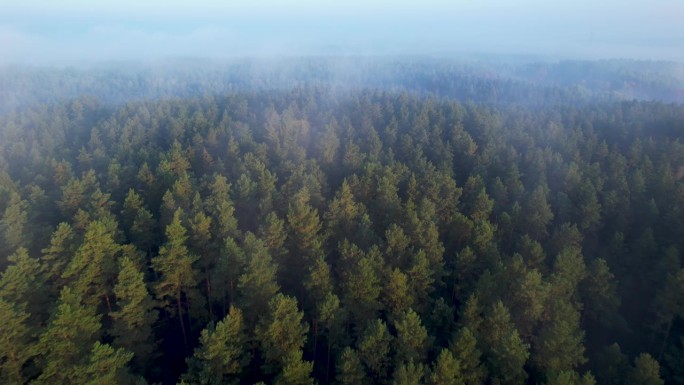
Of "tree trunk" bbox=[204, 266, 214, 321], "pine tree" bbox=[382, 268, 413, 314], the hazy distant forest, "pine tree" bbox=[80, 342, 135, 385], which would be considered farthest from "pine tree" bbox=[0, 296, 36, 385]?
"pine tree" bbox=[382, 268, 413, 314]

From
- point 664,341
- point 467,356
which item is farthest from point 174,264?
point 664,341

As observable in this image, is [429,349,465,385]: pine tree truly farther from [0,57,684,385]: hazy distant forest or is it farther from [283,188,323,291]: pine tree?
[283,188,323,291]: pine tree

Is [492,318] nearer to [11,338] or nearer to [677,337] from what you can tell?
[677,337]

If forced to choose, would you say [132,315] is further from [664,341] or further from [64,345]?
[664,341]

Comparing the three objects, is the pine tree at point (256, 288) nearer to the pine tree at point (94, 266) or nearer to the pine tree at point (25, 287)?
the pine tree at point (94, 266)

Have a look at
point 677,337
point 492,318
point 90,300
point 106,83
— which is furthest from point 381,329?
point 106,83

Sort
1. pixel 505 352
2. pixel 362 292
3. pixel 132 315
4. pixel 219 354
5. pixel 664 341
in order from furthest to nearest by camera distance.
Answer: pixel 664 341 < pixel 362 292 < pixel 132 315 < pixel 219 354 < pixel 505 352
